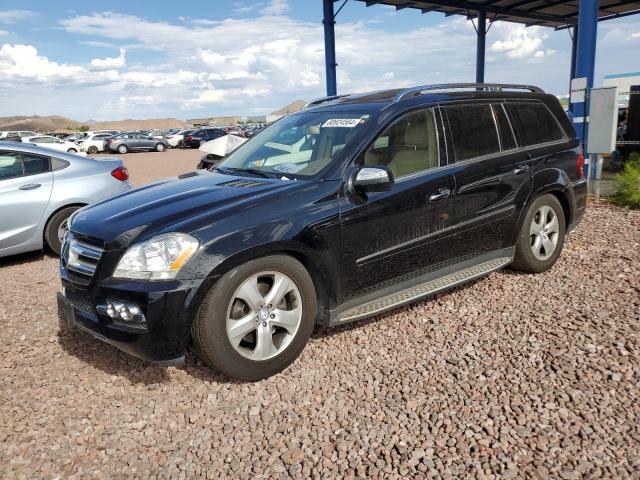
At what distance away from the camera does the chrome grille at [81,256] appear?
123 inches

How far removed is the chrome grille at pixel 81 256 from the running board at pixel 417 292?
155 cm

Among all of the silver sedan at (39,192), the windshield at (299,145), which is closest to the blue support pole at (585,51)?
the windshield at (299,145)

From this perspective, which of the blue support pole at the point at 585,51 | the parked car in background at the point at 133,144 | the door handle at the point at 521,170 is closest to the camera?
the door handle at the point at 521,170

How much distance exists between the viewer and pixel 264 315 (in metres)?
3.13

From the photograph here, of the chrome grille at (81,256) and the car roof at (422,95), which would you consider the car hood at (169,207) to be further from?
the car roof at (422,95)

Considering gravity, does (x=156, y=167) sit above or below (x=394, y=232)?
below

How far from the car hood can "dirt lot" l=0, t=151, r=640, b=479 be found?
98 cm

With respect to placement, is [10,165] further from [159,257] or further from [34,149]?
[159,257]

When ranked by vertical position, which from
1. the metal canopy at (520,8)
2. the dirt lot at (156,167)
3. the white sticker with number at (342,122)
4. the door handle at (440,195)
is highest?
the metal canopy at (520,8)

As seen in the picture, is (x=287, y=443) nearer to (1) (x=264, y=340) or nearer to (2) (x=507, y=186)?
(1) (x=264, y=340)

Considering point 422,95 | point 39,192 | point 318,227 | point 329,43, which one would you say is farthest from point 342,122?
point 329,43

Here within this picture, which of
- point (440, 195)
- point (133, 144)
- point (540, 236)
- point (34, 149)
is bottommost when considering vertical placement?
point (133, 144)

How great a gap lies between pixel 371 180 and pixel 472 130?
1.41 metres

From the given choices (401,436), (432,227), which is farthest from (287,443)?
(432,227)
